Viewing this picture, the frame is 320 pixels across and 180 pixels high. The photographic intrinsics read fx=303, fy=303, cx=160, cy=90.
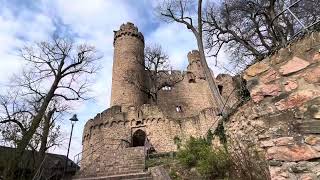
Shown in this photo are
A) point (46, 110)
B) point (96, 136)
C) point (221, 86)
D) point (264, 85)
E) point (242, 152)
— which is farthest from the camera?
point (221, 86)

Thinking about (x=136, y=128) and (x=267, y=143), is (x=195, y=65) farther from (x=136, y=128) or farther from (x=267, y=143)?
(x=267, y=143)

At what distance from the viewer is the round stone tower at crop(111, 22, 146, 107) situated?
87.9 ft

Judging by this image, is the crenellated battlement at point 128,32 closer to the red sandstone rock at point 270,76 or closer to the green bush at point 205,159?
the green bush at point 205,159

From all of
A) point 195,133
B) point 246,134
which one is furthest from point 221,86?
point 246,134

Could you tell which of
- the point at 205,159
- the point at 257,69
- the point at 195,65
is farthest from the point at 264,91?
the point at 195,65

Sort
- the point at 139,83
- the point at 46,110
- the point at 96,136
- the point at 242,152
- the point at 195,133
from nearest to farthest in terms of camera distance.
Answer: the point at 242,152 → the point at 46,110 → the point at 195,133 → the point at 96,136 → the point at 139,83

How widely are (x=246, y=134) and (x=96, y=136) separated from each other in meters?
18.8

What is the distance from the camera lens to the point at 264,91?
3.77 m

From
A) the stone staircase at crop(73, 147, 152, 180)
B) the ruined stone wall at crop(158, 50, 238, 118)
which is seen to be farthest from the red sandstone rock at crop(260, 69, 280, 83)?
the ruined stone wall at crop(158, 50, 238, 118)

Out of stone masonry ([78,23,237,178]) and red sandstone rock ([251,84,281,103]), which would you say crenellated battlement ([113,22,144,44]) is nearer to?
stone masonry ([78,23,237,178])

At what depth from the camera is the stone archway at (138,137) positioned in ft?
75.4

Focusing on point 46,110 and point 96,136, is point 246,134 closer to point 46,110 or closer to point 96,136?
point 46,110

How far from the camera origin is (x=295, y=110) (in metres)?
3.37

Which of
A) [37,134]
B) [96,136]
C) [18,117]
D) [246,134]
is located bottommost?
[246,134]
